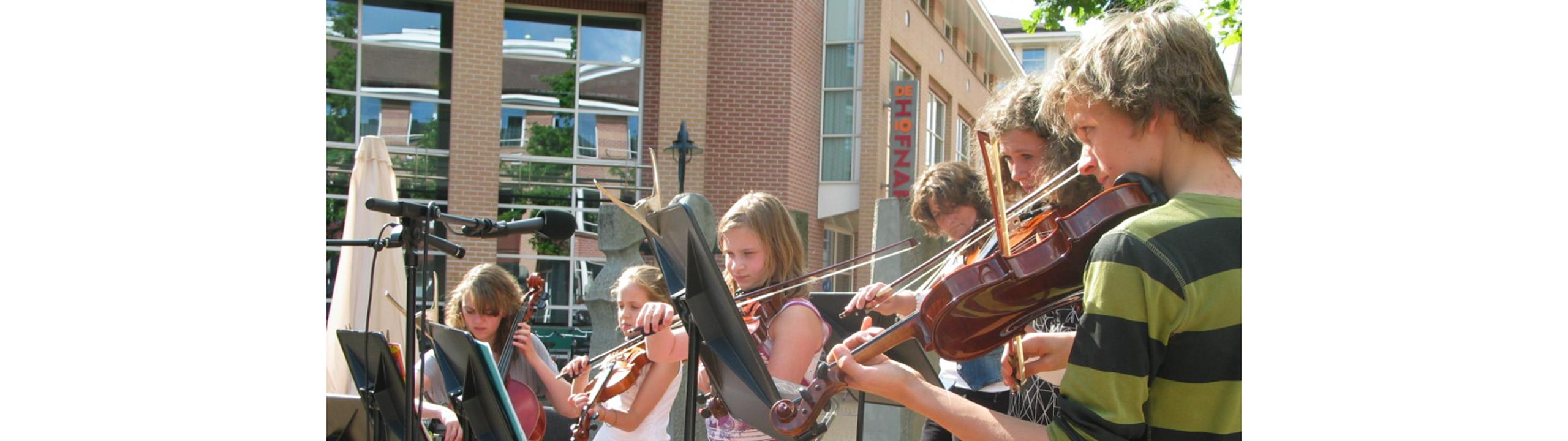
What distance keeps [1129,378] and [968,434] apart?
0.25 metres

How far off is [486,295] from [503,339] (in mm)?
189

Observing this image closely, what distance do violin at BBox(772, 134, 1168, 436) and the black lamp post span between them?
11.2 m

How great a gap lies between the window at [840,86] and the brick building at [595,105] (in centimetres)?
3

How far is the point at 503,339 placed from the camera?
13.3 ft

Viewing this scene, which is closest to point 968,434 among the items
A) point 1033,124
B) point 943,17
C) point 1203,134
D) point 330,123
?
point 1203,134

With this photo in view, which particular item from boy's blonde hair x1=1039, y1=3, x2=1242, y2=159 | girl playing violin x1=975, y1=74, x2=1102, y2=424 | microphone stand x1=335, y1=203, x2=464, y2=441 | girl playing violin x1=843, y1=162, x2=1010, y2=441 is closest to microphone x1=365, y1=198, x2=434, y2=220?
microphone stand x1=335, y1=203, x2=464, y2=441

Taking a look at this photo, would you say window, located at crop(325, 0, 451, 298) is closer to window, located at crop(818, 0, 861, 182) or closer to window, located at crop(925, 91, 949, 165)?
window, located at crop(818, 0, 861, 182)

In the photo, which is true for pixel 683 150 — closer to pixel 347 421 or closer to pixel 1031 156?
pixel 347 421

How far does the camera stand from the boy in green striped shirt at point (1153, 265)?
130 centimetres

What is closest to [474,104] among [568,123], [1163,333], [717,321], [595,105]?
[568,123]

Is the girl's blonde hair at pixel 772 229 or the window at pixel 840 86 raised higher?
the window at pixel 840 86

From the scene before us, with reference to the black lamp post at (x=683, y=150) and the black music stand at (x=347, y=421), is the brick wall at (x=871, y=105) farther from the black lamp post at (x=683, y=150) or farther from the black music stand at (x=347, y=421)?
the black music stand at (x=347, y=421)

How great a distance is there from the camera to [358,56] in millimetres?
13508

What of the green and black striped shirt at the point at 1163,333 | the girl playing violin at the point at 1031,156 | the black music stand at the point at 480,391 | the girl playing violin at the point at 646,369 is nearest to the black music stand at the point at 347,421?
the black music stand at the point at 480,391
